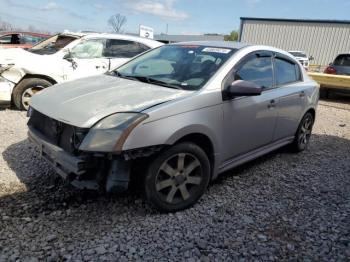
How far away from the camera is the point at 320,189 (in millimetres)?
4281

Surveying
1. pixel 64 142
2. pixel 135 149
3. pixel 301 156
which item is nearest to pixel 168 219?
pixel 135 149

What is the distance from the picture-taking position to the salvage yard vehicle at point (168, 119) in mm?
2926

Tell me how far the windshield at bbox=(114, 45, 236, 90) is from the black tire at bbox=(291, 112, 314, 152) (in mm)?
1999

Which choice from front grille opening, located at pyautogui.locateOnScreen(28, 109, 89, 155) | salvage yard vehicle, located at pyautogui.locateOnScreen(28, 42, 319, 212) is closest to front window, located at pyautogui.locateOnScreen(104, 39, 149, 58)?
salvage yard vehicle, located at pyautogui.locateOnScreen(28, 42, 319, 212)

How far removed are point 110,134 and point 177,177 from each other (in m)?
0.83

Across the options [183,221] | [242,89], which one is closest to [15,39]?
[242,89]

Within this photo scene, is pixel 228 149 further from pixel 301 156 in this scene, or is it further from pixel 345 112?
pixel 345 112

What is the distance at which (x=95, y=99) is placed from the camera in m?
3.31

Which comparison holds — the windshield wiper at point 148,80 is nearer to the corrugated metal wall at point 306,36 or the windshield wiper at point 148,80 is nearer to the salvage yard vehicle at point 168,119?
the salvage yard vehicle at point 168,119

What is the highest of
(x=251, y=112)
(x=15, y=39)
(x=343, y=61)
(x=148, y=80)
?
(x=343, y=61)

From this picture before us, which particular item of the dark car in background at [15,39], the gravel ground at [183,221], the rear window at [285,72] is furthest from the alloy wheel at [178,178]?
the dark car in background at [15,39]

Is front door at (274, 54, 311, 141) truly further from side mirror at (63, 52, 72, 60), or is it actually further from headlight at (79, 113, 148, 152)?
side mirror at (63, 52, 72, 60)

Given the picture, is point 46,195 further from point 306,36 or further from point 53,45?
point 306,36

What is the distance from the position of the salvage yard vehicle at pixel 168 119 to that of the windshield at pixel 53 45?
343cm
